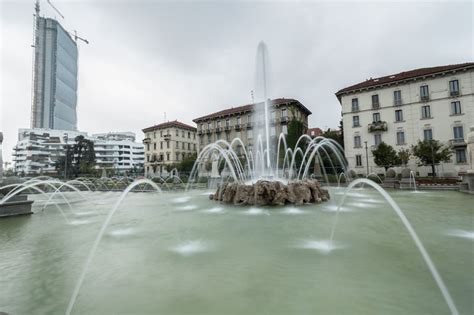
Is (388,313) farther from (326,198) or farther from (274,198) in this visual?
(326,198)

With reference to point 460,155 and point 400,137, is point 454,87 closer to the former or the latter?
point 400,137

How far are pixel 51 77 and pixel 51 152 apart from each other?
5287 centimetres

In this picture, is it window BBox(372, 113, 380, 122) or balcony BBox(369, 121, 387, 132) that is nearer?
balcony BBox(369, 121, 387, 132)

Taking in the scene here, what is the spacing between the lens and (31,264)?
14.5 feet

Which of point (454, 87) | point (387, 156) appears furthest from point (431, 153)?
point (454, 87)

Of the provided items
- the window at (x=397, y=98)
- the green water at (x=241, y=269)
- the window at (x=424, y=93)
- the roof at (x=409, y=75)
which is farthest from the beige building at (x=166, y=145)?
the green water at (x=241, y=269)

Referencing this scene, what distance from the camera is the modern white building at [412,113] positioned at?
1259 inches

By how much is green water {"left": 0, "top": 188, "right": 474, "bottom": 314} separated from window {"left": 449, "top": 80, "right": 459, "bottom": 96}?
37021mm

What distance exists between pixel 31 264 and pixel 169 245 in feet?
8.67

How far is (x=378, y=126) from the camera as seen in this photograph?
37438 millimetres

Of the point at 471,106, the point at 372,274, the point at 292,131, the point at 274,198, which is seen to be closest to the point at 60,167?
the point at 292,131

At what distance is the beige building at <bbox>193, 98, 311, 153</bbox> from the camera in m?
48.3

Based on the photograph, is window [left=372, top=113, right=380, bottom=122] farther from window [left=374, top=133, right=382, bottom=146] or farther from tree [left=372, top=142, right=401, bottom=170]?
tree [left=372, top=142, right=401, bottom=170]

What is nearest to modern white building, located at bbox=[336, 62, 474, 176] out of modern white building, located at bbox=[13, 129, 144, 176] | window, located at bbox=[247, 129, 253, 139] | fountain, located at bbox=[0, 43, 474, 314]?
window, located at bbox=[247, 129, 253, 139]
